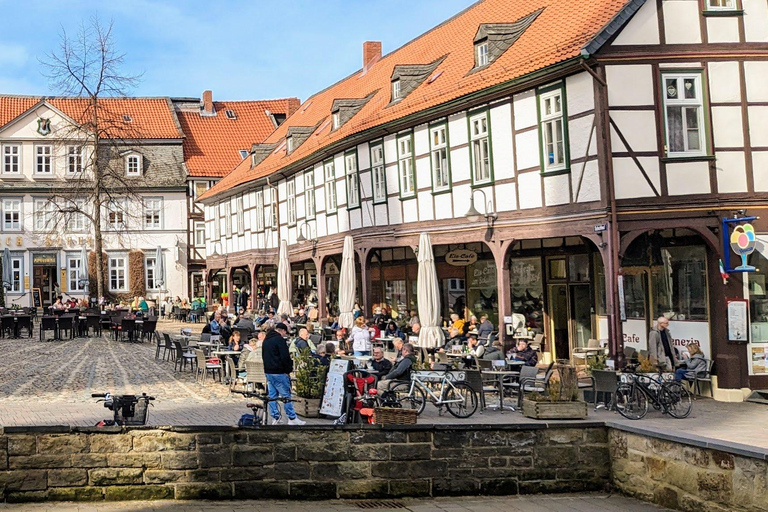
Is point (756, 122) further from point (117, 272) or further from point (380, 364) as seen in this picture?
point (117, 272)

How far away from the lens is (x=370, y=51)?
38719 mm

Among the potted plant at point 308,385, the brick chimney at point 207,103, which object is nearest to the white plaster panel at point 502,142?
the potted plant at point 308,385

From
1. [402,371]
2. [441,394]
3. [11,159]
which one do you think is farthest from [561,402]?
[11,159]

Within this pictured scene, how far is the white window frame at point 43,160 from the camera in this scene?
167 feet

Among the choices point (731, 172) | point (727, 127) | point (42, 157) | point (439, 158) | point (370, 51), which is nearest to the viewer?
point (731, 172)

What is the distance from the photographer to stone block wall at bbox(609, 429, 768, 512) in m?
9.17

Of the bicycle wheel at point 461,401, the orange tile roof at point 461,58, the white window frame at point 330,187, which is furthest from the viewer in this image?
the white window frame at point 330,187

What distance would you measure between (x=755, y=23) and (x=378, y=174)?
37.7ft

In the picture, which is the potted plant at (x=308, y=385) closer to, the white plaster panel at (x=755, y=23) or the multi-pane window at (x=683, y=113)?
the multi-pane window at (x=683, y=113)

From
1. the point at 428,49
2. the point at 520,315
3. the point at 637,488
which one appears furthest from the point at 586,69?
the point at 428,49

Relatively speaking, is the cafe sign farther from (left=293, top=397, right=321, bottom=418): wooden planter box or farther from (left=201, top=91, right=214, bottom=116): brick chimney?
(left=201, top=91, right=214, bottom=116): brick chimney

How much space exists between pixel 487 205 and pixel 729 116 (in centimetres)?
575

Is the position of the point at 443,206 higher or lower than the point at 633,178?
higher

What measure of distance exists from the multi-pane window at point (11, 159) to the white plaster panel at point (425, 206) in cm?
3356
